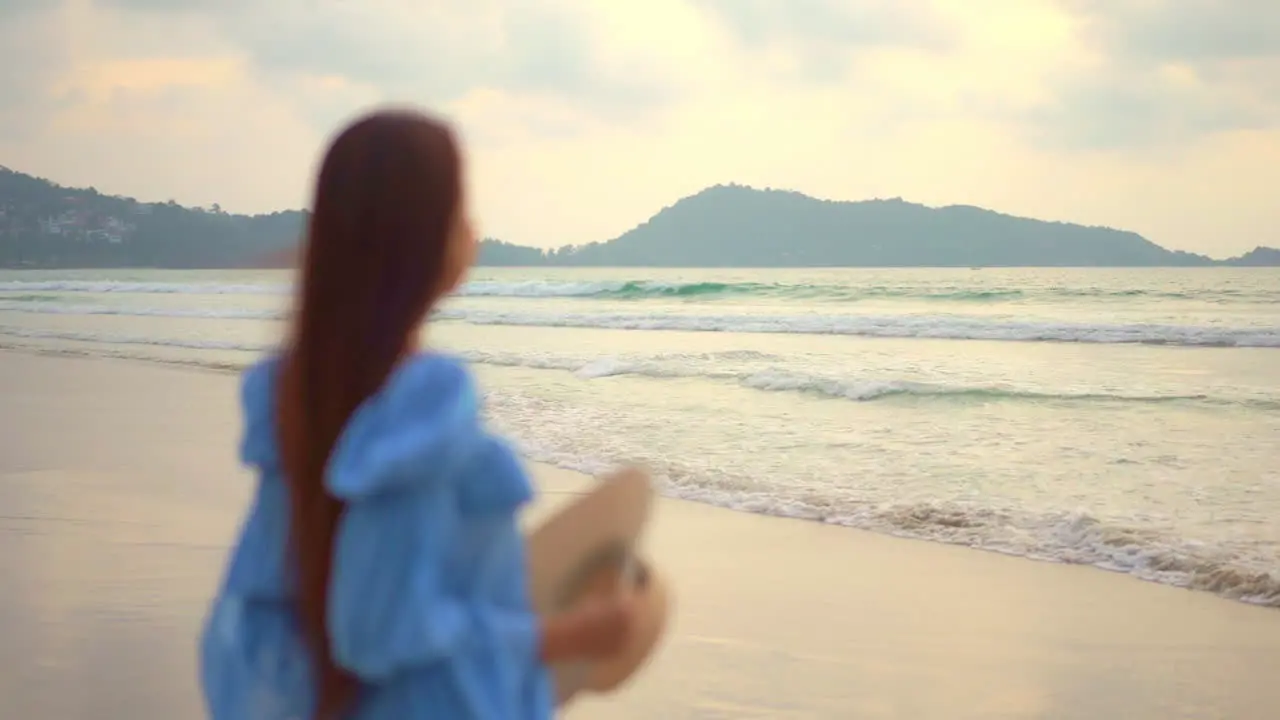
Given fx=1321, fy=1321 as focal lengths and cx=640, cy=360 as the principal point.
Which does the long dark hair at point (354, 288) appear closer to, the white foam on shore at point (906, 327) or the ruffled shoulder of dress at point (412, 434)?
the ruffled shoulder of dress at point (412, 434)

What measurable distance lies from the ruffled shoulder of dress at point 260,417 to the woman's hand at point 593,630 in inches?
14.0

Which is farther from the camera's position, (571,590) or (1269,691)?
(1269,691)

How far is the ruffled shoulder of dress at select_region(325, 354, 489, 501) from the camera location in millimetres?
1244

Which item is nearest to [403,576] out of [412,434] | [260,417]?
[412,434]

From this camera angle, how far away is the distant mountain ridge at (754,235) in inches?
2247

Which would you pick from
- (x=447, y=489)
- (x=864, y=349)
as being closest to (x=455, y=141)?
(x=447, y=489)

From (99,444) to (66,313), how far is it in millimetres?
24623

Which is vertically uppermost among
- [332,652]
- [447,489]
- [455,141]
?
[455,141]

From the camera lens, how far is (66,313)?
104 feet

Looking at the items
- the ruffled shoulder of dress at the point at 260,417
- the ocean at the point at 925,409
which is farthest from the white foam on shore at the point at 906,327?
the ruffled shoulder of dress at the point at 260,417

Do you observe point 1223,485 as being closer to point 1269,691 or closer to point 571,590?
point 1269,691

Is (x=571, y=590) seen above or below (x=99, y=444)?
above

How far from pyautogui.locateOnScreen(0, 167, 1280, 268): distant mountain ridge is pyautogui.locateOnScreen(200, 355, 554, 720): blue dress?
44.5m

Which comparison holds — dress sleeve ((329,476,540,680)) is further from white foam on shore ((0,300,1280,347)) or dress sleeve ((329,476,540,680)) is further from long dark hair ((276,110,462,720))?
white foam on shore ((0,300,1280,347))
